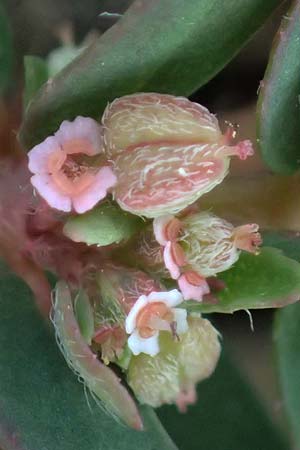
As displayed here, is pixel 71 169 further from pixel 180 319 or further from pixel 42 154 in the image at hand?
pixel 180 319

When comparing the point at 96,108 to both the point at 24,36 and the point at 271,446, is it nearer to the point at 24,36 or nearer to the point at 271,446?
the point at 24,36

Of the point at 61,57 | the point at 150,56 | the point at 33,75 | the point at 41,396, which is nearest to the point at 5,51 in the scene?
the point at 61,57

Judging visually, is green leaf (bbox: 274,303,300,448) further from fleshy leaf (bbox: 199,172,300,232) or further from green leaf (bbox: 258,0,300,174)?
green leaf (bbox: 258,0,300,174)

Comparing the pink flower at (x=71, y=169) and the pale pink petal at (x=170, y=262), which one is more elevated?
the pink flower at (x=71, y=169)

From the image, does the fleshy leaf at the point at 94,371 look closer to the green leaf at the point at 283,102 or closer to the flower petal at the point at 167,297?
the flower petal at the point at 167,297

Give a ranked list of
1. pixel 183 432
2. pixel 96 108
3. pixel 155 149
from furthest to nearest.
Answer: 1. pixel 183 432
2. pixel 96 108
3. pixel 155 149

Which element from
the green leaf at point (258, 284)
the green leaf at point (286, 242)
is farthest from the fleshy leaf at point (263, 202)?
the green leaf at point (258, 284)

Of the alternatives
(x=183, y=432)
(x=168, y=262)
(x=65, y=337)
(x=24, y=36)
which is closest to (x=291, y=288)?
(x=168, y=262)
